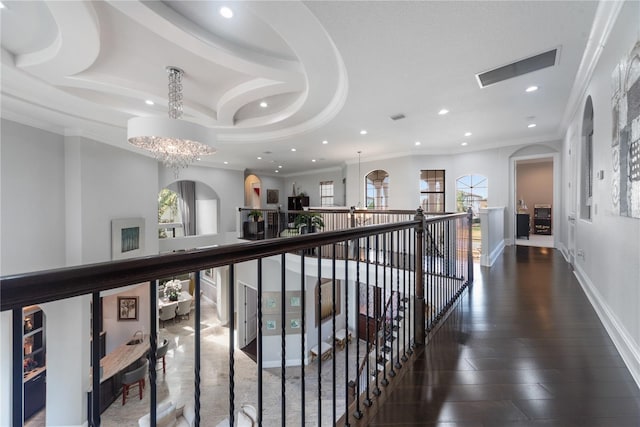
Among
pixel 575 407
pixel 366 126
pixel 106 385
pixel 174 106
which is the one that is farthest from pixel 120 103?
pixel 575 407

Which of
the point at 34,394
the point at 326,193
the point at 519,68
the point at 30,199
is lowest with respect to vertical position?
the point at 34,394

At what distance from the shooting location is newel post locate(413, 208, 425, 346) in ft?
6.88

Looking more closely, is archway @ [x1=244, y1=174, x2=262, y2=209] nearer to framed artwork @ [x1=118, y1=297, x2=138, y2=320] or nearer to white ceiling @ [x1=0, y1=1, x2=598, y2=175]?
framed artwork @ [x1=118, y1=297, x2=138, y2=320]

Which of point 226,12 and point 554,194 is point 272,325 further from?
point 554,194

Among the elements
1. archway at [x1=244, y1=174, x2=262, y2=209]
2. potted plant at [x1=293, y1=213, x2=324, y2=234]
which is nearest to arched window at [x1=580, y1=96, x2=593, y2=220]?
potted plant at [x1=293, y1=213, x2=324, y2=234]

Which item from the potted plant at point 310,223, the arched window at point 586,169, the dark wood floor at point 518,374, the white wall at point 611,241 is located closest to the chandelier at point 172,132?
the potted plant at point 310,223

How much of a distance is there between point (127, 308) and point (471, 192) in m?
10.5

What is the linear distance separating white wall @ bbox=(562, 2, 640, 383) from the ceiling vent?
45 centimetres

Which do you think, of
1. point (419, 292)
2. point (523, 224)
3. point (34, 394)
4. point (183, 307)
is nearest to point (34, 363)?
point (34, 394)

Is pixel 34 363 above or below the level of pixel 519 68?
below

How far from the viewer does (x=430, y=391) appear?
1.61 metres

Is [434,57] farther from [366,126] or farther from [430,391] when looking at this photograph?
[430,391]

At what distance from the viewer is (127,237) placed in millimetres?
5957

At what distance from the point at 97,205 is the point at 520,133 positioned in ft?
30.6
